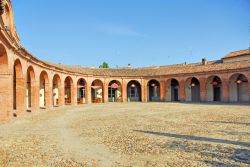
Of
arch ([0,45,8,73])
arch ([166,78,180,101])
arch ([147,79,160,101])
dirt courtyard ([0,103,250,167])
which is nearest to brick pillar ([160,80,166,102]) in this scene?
arch ([166,78,180,101])

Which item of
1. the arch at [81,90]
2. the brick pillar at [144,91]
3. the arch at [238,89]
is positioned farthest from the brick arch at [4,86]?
the arch at [238,89]

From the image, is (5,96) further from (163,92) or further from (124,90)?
(163,92)

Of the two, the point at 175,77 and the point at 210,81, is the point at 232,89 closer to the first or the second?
the point at 210,81

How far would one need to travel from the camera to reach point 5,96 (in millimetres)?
11805

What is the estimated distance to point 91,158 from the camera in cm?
561

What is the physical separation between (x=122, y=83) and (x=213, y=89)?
1349 centimetres

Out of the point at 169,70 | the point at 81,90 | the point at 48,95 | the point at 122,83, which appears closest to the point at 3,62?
the point at 48,95

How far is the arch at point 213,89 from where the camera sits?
29.9 m

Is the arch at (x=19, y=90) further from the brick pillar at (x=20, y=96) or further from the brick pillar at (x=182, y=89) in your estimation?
the brick pillar at (x=182, y=89)

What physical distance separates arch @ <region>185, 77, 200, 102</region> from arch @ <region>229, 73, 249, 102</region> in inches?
189

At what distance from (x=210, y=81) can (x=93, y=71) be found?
17.4 meters

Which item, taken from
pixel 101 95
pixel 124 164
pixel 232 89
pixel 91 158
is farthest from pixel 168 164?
pixel 101 95

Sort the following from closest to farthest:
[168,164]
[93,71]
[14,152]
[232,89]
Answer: [168,164] → [14,152] → [232,89] → [93,71]

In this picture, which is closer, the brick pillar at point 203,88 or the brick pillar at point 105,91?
the brick pillar at point 203,88
